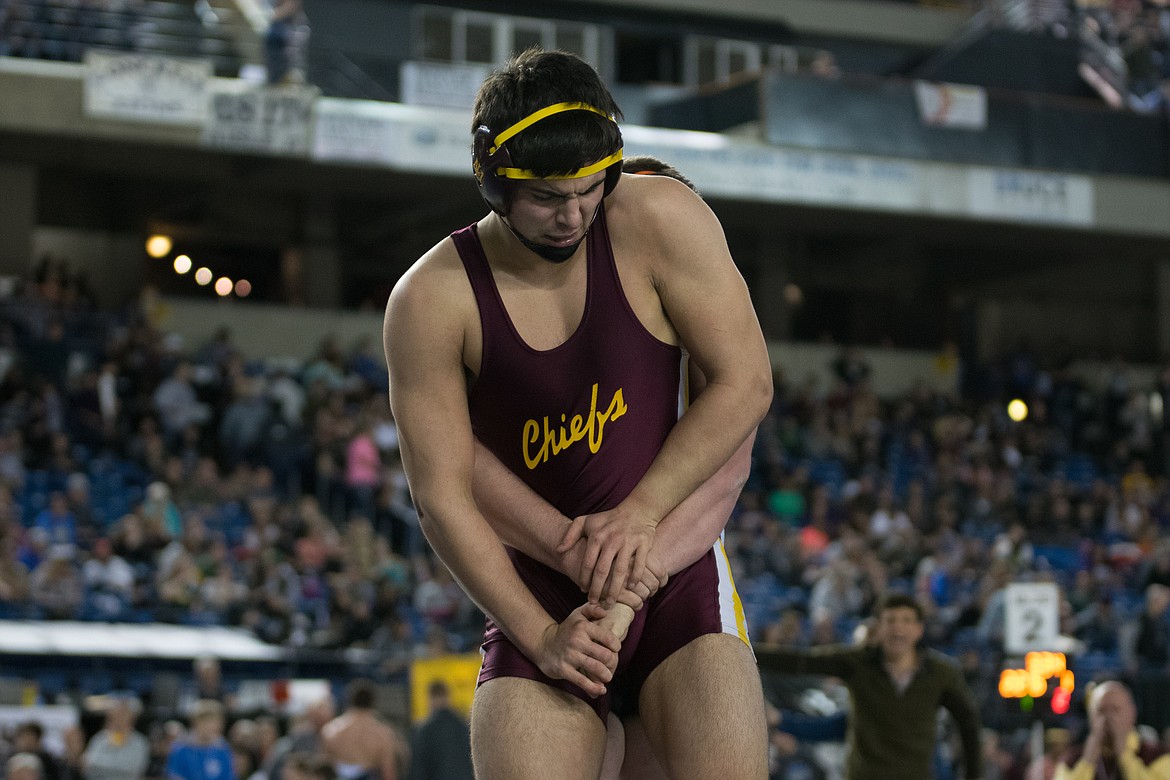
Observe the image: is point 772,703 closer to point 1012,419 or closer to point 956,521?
point 956,521

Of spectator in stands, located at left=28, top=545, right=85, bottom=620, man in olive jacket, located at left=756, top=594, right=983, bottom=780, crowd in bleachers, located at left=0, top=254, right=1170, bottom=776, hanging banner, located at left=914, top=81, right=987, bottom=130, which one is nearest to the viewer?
man in olive jacket, located at left=756, top=594, right=983, bottom=780

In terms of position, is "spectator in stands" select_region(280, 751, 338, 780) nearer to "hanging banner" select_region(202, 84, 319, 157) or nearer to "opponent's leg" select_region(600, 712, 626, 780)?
"opponent's leg" select_region(600, 712, 626, 780)

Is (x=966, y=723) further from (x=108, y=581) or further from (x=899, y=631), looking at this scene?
(x=108, y=581)

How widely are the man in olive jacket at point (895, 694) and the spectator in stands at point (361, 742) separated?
3.79m

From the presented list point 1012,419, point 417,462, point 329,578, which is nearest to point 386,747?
point 329,578

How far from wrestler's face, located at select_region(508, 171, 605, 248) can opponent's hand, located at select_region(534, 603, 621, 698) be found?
30.1 inches

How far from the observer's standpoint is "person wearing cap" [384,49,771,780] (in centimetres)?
331

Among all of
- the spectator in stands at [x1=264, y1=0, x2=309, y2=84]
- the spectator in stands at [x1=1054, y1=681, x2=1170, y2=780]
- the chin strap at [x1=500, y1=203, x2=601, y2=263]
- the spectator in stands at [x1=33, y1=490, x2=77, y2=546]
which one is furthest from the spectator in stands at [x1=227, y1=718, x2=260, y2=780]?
the spectator in stands at [x1=264, y1=0, x2=309, y2=84]

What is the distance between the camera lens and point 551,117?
3156 mm

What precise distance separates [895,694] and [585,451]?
4.15 metres

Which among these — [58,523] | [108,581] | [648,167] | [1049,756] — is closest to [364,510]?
[58,523]

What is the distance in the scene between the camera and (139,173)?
77.7ft

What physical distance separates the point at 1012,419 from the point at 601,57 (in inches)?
353

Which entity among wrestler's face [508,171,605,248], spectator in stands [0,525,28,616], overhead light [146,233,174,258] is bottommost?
spectator in stands [0,525,28,616]
